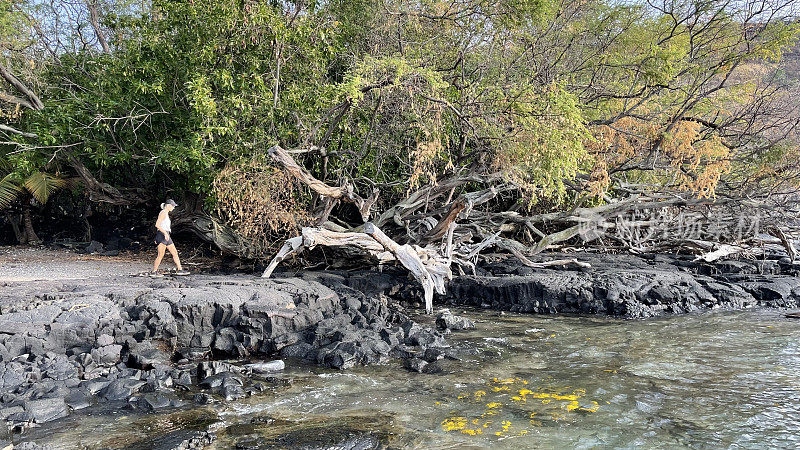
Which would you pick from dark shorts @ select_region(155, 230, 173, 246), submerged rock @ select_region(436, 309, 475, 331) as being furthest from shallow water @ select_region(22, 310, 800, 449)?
dark shorts @ select_region(155, 230, 173, 246)

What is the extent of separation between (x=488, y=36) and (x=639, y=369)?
8904 mm

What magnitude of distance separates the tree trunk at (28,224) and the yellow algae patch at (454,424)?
54.4 feet

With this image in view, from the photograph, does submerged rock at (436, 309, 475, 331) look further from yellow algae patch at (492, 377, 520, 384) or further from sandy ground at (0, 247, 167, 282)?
sandy ground at (0, 247, 167, 282)

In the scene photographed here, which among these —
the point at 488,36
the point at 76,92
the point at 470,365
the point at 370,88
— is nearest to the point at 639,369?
the point at 470,365

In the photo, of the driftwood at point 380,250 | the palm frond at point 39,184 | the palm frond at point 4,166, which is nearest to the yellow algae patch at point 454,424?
the driftwood at point 380,250

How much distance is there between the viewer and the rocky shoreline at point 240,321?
20.8ft

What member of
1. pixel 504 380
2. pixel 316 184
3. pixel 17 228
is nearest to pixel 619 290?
pixel 504 380

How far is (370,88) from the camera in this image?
10.4 m

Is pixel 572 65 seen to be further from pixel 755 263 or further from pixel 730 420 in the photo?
pixel 730 420

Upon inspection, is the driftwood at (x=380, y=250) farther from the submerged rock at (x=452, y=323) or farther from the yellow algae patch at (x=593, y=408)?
the yellow algae patch at (x=593, y=408)

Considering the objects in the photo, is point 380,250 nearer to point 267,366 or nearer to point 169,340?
point 267,366

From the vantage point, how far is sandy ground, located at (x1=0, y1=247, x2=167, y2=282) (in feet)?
36.9

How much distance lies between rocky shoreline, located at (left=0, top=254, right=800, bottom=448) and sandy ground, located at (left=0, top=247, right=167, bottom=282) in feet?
5.89

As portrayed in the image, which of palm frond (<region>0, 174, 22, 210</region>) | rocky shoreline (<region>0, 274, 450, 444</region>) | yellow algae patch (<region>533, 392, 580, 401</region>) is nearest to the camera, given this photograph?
rocky shoreline (<region>0, 274, 450, 444</region>)
